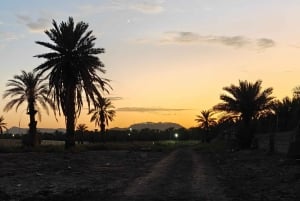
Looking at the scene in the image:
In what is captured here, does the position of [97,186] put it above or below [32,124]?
below

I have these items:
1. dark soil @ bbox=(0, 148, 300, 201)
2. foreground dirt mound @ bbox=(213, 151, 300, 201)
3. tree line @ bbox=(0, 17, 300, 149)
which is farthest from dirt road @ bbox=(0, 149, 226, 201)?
tree line @ bbox=(0, 17, 300, 149)

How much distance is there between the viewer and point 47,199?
531 inches

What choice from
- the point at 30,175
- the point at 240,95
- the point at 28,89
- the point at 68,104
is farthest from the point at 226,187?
the point at 28,89

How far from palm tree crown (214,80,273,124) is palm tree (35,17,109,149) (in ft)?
44.6

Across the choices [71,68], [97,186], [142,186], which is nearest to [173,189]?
[142,186]

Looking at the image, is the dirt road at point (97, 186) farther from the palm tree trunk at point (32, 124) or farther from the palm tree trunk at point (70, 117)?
the palm tree trunk at point (32, 124)

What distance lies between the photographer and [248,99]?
52.0 meters

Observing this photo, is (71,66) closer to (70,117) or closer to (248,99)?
(70,117)

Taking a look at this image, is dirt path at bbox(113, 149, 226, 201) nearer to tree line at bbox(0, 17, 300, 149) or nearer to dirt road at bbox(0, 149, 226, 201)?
dirt road at bbox(0, 149, 226, 201)

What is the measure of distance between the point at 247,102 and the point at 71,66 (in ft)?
57.4

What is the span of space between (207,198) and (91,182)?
584 centimetres

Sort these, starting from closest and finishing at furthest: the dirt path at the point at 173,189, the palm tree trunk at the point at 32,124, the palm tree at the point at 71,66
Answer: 1. the dirt path at the point at 173,189
2. the palm tree at the point at 71,66
3. the palm tree trunk at the point at 32,124

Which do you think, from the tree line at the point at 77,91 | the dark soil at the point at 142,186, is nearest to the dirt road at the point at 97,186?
the dark soil at the point at 142,186

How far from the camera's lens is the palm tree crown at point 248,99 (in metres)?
51.9
